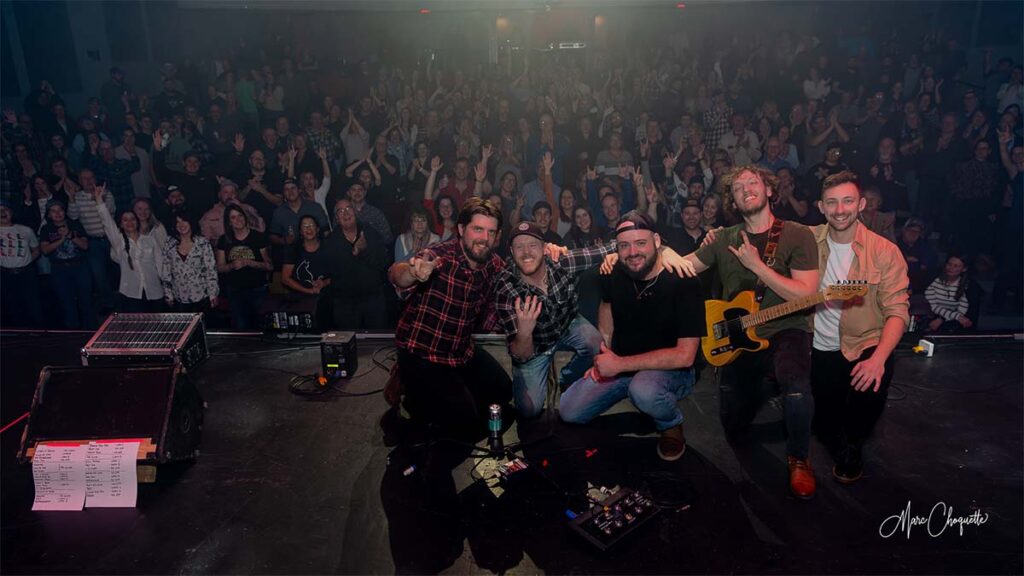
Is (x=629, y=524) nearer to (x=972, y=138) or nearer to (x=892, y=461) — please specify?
(x=892, y=461)

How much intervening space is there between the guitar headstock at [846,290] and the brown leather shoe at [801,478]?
943mm

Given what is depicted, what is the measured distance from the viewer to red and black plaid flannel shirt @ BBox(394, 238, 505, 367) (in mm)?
3732

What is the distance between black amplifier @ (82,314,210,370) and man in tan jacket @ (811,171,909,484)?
14.8 feet

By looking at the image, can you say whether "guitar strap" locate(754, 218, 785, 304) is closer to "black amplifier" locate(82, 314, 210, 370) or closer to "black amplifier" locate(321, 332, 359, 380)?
"black amplifier" locate(321, 332, 359, 380)

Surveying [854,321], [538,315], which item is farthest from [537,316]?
[854,321]

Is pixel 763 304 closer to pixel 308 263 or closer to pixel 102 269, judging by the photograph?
pixel 308 263

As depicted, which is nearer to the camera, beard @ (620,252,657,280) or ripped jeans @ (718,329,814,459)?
ripped jeans @ (718,329,814,459)

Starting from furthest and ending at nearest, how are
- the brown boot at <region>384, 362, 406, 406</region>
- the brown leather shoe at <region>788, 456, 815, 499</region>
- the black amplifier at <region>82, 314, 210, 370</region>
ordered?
the black amplifier at <region>82, 314, 210, 370</region>, the brown boot at <region>384, 362, 406, 406</region>, the brown leather shoe at <region>788, 456, 815, 499</region>

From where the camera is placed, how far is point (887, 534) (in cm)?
286

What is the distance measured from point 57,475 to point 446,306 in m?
2.29

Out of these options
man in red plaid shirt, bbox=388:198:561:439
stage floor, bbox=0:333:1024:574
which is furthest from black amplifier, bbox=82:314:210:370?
man in red plaid shirt, bbox=388:198:561:439

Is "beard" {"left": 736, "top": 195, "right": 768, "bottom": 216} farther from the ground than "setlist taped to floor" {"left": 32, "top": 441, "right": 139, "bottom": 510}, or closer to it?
farther from the ground

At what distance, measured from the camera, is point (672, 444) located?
3527 mm

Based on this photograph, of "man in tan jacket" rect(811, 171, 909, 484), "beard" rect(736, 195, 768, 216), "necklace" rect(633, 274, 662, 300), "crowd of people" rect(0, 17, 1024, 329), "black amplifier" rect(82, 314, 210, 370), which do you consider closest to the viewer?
"man in tan jacket" rect(811, 171, 909, 484)
